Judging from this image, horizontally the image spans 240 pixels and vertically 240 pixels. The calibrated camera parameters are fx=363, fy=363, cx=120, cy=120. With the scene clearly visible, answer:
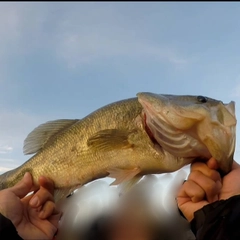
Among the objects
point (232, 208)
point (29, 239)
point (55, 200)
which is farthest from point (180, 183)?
point (29, 239)

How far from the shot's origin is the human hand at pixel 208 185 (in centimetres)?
233

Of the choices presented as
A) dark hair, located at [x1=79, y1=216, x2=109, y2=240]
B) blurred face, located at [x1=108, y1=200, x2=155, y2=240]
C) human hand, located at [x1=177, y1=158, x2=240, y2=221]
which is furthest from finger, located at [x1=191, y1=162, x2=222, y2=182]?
dark hair, located at [x1=79, y1=216, x2=109, y2=240]

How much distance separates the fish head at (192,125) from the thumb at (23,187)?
111 centimetres

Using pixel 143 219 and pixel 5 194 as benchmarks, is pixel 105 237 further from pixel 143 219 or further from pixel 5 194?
pixel 5 194

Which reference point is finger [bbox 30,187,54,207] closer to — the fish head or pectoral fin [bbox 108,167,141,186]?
pectoral fin [bbox 108,167,141,186]

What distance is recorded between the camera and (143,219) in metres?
3.84

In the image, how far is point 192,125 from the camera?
8.00ft

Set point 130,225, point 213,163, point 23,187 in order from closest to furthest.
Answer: point 213,163 < point 23,187 < point 130,225

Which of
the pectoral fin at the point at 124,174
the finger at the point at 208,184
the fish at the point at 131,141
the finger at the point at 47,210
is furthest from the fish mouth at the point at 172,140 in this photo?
the finger at the point at 47,210

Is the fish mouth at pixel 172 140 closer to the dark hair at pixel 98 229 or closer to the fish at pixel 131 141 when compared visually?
the fish at pixel 131 141

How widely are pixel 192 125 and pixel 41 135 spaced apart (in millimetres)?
1506

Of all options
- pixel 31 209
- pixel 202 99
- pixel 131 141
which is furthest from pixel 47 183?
pixel 202 99

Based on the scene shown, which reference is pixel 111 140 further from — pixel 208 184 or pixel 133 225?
pixel 133 225

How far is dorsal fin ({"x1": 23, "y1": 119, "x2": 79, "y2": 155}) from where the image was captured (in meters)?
3.28
